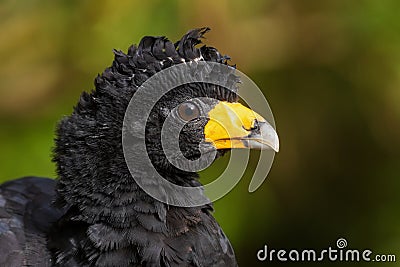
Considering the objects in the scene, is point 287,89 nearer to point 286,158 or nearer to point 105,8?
point 286,158

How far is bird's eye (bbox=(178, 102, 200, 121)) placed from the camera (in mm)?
3285

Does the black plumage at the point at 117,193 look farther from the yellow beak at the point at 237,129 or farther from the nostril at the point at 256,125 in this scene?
the nostril at the point at 256,125

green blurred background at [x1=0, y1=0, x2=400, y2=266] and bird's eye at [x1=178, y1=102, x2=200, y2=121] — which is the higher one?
green blurred background at [x1=0, y1=0, x2=400, y2=266]

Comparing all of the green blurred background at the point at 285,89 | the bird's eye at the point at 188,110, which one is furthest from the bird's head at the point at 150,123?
the green blurred background at the point at 285,89

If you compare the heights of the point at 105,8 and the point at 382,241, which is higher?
the point at 105,8

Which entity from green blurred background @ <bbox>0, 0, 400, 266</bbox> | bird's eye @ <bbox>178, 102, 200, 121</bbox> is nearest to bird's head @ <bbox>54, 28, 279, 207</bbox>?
bird's eye @ <bbox>178, 102, 200, 121</bbox>

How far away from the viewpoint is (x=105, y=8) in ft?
17.5

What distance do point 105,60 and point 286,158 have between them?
140 cm

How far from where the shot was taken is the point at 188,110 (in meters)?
3.29

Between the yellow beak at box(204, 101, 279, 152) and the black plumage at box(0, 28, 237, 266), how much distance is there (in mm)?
54

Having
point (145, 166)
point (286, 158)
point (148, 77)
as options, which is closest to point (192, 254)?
point (145, 166)

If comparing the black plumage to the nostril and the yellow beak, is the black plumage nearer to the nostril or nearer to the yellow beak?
the yellow beak

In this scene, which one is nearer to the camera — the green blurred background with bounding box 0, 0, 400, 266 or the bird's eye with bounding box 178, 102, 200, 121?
the bird's eye with bounding box 178, 102, 200, 121

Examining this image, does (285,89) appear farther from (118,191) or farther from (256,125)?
(118,191)
